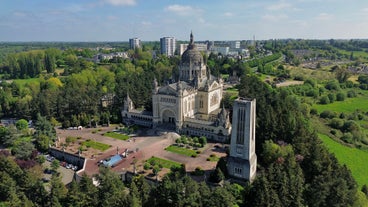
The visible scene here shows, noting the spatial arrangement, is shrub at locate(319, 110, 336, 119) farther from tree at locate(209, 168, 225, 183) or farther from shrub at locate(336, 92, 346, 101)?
tree at locate(209, 168, 225, 183)

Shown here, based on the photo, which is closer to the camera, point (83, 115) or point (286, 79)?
point (83, 115)

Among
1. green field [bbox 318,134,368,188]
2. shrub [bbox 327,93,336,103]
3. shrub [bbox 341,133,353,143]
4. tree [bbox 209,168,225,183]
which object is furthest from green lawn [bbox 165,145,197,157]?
shrub [bbox 327,93,336,103]

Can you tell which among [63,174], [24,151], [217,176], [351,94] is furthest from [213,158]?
[351,94]

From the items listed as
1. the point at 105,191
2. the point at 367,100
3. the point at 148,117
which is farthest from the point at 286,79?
the point at 105,191

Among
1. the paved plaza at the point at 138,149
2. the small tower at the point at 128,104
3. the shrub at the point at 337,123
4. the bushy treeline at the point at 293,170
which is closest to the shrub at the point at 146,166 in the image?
the paved plaza at the point at 138,149

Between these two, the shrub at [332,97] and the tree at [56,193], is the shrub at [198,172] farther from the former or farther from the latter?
the shrub at [332,97]

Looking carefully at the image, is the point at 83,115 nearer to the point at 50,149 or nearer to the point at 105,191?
the point at 50,149
